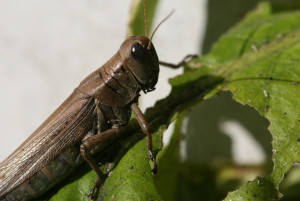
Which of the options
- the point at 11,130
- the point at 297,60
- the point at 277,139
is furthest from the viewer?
the point at 11,130

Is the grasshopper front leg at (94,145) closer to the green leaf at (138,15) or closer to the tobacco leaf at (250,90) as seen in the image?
the tobacco leaf at (250,90)

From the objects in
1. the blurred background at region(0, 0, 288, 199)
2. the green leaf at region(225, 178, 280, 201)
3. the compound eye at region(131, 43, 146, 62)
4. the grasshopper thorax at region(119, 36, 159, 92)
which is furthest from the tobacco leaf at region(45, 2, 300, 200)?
the blurred background at region(0, 0, 288, 199)

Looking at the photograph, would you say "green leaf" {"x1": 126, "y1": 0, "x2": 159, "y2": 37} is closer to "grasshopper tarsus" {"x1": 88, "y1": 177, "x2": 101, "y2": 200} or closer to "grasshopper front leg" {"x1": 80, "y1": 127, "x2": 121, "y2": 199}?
"grasshopper front leg" {"x1": 80, "y1": 127, "x2": 121, "y2": 199}

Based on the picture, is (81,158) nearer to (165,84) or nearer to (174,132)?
(174,132)

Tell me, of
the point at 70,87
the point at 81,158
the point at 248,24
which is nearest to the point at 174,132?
the point at 81,158

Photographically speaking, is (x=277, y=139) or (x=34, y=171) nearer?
(x=277, y=139)

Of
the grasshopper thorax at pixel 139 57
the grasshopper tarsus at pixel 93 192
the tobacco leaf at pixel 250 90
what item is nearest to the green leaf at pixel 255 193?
the tobacco leaf at pixel 250 90
